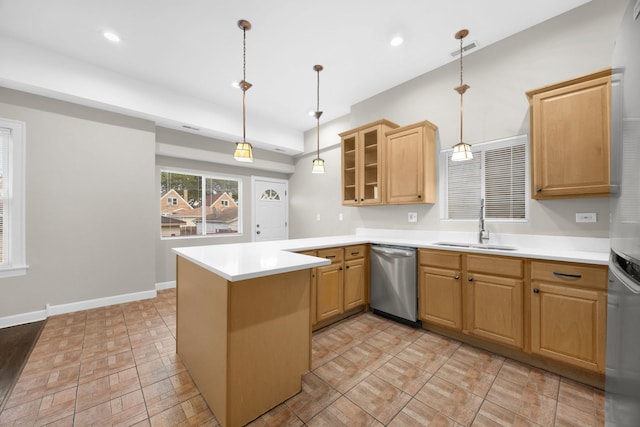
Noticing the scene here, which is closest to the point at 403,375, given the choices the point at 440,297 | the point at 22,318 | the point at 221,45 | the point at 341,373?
the point at 341,373

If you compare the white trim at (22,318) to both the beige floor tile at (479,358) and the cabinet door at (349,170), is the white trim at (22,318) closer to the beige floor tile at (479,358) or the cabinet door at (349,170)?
the cabinet door at (349,170)

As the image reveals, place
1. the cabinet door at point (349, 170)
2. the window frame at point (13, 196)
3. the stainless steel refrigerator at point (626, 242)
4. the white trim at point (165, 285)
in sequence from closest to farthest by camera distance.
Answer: the stainless steel refrigerator at point (626, 242)
the window frame at point (13, 196)
the cabinet door at point (349, 170)
the white trim at point (165, 285)

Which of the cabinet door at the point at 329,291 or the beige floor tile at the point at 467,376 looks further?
the cabinet door at the point at 329,291

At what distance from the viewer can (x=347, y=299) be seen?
292cm

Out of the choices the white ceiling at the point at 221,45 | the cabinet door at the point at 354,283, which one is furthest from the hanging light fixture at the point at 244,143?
the cabinet door at the point at 354,283

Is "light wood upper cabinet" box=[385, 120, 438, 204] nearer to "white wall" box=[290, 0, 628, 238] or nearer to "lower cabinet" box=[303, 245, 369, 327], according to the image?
"white wall" box=[290, 0, 628, 238]

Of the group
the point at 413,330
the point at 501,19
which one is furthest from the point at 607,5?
the point at 413,330

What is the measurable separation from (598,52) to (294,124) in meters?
4.03

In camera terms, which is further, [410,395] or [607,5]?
[607,5]

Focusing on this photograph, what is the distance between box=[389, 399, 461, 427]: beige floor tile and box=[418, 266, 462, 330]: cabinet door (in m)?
1.05

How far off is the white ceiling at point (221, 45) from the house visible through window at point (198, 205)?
1.06m

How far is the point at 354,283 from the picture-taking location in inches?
118

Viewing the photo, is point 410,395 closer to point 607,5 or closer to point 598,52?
point 598,52

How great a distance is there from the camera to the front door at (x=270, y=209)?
5.34 m
